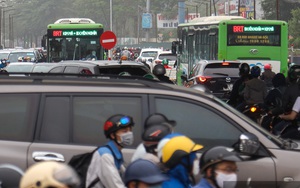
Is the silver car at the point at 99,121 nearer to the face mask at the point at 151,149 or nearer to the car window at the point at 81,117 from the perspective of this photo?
the car window at the point at 81,117

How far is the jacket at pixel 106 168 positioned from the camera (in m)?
6.25

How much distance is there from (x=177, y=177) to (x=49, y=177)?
1.63 m

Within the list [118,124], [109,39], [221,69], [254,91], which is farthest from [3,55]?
[118,124]

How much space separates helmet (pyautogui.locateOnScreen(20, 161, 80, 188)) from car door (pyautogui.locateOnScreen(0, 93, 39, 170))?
3.17 m

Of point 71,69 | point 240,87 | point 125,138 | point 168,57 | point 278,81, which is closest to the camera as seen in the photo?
point 125,138

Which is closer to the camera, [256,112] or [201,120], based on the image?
[201,120]

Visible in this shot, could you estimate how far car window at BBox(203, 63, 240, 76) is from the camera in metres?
22.1

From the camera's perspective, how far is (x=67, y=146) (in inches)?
290

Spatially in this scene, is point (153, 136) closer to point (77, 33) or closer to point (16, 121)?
point (16, 121)

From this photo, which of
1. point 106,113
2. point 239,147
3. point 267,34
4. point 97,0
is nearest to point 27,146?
point 106,113

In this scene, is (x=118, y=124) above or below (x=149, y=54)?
above

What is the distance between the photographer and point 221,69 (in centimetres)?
2233

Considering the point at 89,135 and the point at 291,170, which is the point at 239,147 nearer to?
the point at 291,170

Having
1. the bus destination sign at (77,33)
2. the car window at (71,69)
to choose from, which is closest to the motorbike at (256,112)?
the car window at (71,69)
